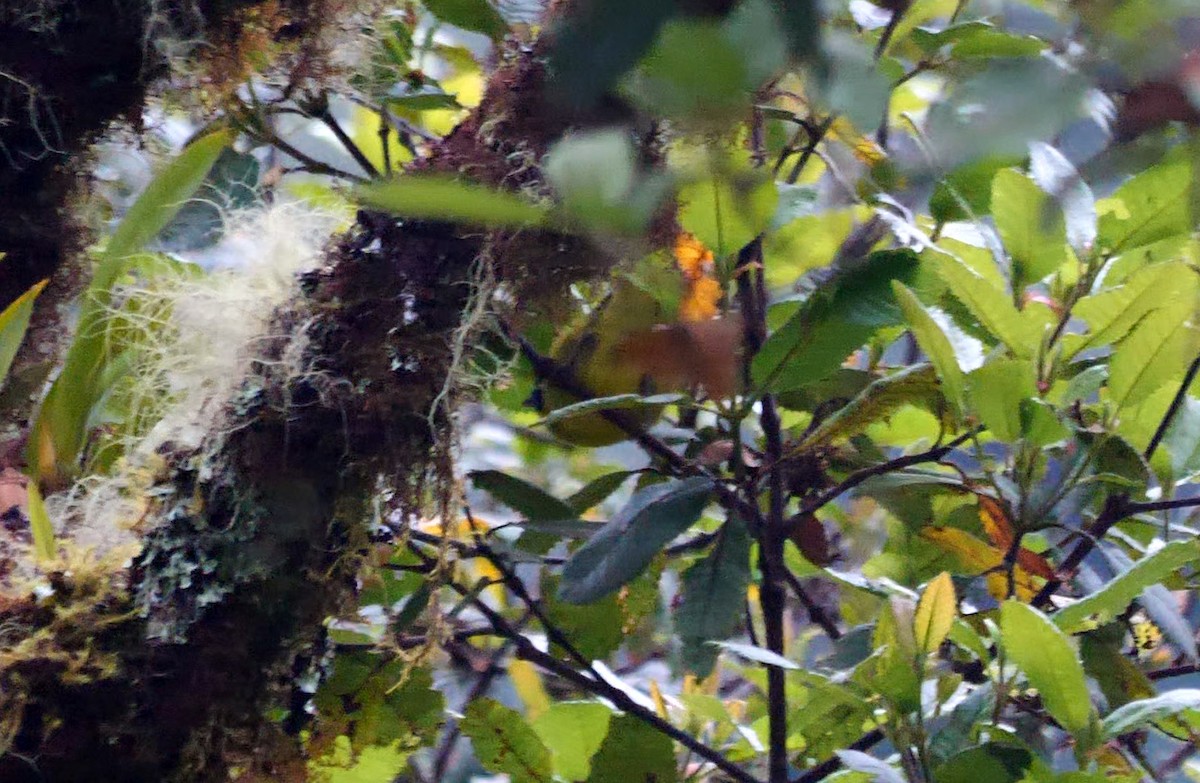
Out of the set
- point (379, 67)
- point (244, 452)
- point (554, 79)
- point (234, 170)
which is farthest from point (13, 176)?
point (554, 79)

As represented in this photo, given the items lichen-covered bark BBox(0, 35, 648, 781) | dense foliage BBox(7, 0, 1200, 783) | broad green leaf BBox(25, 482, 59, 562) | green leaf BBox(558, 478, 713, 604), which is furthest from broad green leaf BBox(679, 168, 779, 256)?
broad green leaf BBox(25, 482, 59, 562)

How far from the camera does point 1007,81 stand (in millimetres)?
331

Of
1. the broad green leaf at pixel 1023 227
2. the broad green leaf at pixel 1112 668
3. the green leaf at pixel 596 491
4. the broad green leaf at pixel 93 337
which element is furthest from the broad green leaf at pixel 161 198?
the broad green leaf at pixel 1112 668

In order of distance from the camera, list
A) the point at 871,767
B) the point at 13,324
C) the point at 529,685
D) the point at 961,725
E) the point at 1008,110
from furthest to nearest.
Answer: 1. the point at 529,685
2. the point at 13,324
3. the point at 961,725
4. the point at 871,767
5. the point at 1008,110

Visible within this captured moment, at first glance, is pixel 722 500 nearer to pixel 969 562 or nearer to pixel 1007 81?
pixel 969 562

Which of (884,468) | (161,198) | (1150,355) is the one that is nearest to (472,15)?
(161,198)

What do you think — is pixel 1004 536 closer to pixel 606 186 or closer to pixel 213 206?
pixel 606 186

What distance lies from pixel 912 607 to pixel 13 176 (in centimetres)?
108

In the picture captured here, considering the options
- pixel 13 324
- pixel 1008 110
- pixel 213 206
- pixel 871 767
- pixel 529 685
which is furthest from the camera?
pixel 529 685

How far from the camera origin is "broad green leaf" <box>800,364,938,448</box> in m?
0.91

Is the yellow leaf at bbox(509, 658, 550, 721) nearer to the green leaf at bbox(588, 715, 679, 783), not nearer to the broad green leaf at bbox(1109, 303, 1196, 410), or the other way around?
the green leaf at bbox(588, 715, 679, 783)

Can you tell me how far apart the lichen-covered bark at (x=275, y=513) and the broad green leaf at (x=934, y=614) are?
41 cm

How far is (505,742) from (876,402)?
491mm

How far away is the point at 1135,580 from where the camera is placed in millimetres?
763
